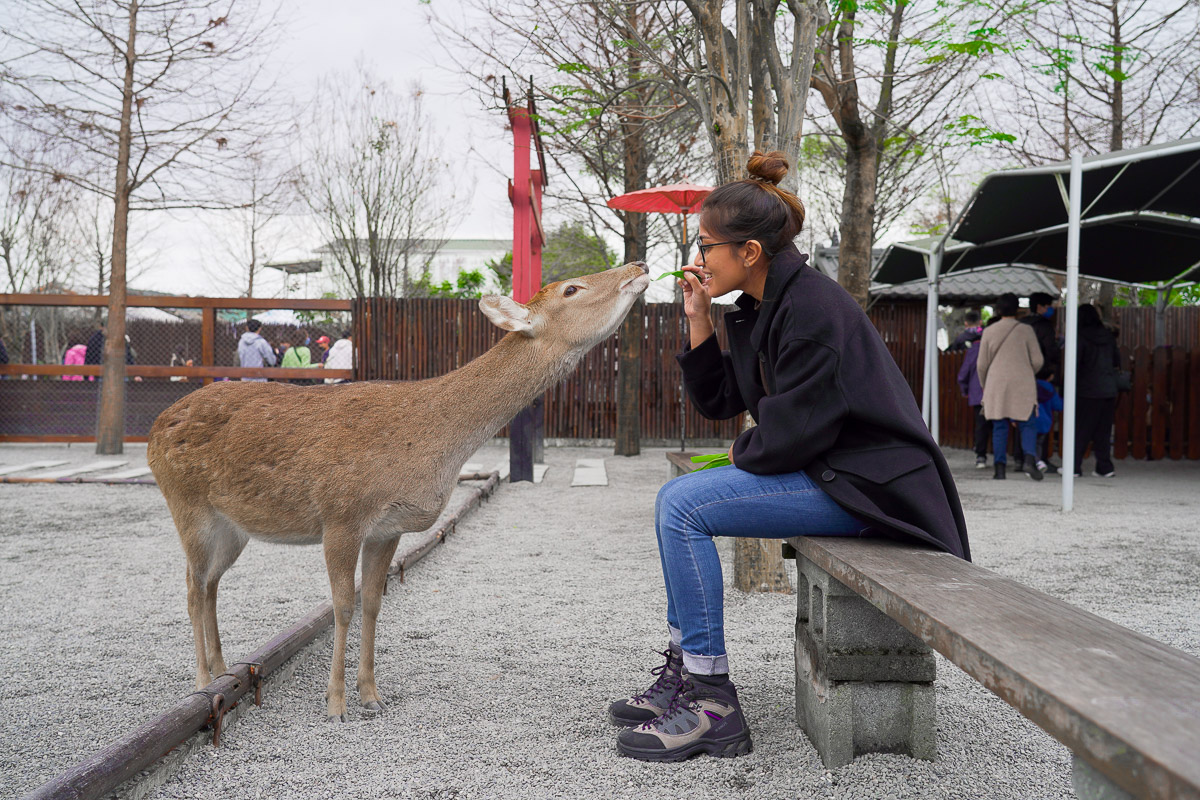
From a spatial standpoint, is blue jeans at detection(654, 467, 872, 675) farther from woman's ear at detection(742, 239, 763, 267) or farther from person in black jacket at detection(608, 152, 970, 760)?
woman's ear at detection(742, 239, 763, 267)

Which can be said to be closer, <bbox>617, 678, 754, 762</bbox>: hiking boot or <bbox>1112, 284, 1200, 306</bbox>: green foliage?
<bbox>617, 678, 754, 762</bbox>: hiking boot

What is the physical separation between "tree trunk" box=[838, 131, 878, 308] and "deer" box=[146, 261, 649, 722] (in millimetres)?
7602

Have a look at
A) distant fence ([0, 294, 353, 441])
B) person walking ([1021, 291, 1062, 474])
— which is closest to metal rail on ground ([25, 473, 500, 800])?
person walking ([1021, 291, 1062, 474])

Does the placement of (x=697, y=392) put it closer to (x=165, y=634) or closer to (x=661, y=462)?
(x=165, y=634)


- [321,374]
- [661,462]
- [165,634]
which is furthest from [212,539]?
[321,374]

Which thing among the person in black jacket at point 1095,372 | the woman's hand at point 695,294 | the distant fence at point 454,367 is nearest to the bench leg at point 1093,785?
the woman's hand at point 695,294

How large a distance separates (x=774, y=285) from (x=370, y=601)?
1889 millimetres

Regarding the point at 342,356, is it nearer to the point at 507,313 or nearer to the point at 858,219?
the point at 858,219

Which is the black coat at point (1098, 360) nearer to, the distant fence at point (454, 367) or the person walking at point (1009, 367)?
the person walking at point (1009, 367)

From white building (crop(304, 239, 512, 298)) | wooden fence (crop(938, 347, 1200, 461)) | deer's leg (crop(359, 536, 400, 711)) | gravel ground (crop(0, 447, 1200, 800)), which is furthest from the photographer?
white building (crop(304, 239, 512, 298))

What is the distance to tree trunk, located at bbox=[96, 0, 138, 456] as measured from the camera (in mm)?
12719

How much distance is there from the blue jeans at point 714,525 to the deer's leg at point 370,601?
115 centimetres

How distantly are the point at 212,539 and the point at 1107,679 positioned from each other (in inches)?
121

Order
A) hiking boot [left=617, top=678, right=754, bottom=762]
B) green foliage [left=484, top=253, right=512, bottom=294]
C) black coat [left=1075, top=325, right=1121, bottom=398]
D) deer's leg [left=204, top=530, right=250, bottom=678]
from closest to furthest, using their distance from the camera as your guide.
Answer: hiking boot [left=617, top=678, right=754, bottom=762] < deer's leg [left=204, top=530, right=250, bottom=678] < black coat [left=1075, top=325, right=1121, bottom=398] < green foliage [left=484, top=253, right=512, bottom=294]
